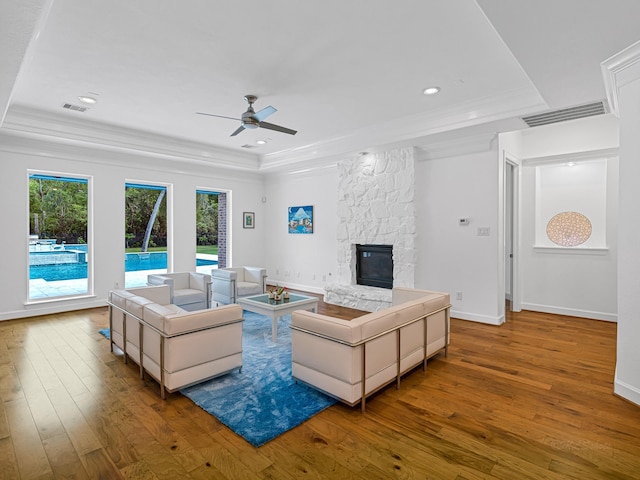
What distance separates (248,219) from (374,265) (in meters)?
3.71

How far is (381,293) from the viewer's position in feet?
20.1

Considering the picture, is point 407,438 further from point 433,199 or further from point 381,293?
point 433,199

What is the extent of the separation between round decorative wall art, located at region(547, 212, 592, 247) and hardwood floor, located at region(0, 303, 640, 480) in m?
2.48

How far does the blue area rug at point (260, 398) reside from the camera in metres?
2.56

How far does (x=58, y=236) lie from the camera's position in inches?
248

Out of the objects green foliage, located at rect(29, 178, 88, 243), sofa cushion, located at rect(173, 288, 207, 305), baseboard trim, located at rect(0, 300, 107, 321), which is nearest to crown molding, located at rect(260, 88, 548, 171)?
sofa cushion, located at rect(173, 288, 207, 305)

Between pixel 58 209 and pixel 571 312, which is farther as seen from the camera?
pixel 58 209

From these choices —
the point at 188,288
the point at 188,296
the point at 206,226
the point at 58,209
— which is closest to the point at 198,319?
the point at 188,296

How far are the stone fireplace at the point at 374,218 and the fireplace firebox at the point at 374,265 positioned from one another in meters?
0.12

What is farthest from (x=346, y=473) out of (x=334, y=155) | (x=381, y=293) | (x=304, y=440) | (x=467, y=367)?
(x=334, y=155)

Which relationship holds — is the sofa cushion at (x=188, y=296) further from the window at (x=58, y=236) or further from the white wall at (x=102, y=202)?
the window at (x=58, y=236)

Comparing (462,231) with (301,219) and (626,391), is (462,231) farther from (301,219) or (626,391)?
(301,219)

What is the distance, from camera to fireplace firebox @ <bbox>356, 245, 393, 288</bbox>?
652cm

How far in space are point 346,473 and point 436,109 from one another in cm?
458
